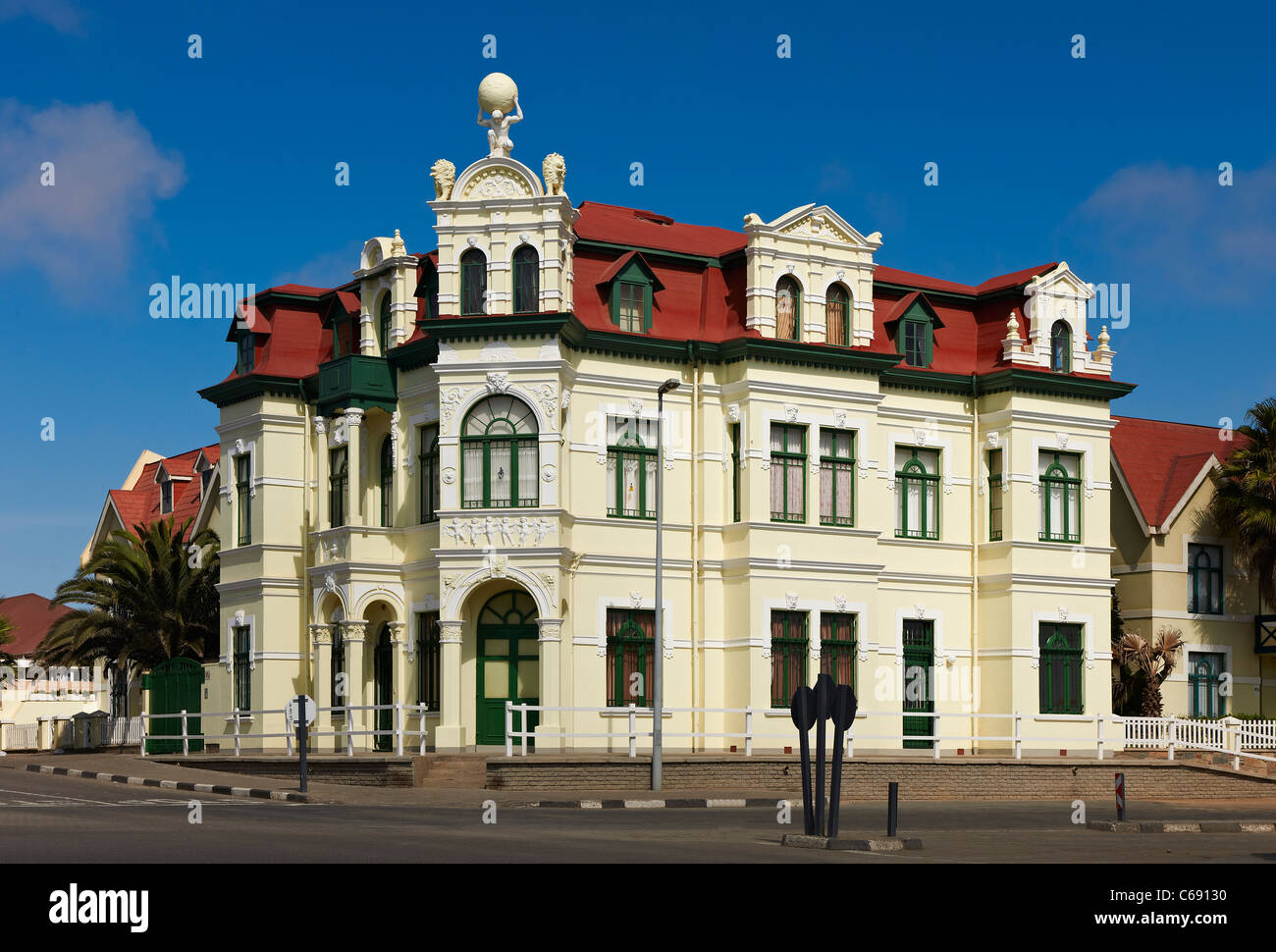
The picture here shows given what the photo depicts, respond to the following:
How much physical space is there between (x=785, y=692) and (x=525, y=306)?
1034 centimetres

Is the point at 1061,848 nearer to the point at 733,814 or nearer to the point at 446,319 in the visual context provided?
the point at 733,814

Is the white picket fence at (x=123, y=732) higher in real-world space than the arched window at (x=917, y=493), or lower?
lower

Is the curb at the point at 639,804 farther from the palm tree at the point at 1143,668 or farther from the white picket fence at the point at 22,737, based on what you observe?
the white picket fence at the point at 22,737

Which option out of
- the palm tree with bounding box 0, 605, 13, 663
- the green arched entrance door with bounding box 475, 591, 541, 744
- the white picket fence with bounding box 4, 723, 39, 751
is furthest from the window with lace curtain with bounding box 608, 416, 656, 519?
the palm tree with bounding box 0, 605, 13, 663

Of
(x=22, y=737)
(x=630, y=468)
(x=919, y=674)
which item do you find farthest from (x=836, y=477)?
(x=22, y=737)

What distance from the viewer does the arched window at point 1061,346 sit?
42.6m

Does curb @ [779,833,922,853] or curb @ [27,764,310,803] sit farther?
curb @ [27,764,310,803]

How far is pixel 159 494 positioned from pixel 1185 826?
46761 millimetres

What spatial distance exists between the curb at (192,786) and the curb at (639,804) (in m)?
4.19

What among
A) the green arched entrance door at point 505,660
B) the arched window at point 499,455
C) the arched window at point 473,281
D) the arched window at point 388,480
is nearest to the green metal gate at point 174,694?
the arched window at point 388,480

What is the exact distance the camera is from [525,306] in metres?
36.6

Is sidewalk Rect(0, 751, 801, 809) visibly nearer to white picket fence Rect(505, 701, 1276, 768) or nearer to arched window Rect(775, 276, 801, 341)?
→ white picket fence Rect(505, 701, 1276, 768)

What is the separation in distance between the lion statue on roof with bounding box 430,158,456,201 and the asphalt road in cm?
1421

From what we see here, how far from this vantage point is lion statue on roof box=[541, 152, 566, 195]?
36.8 m
